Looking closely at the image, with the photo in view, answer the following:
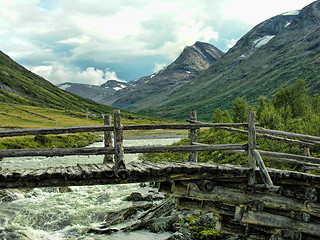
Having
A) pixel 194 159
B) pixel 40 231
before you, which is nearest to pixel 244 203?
pixel 194 159

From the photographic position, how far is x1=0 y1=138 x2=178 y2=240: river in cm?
1514

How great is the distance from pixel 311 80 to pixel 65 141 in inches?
6662

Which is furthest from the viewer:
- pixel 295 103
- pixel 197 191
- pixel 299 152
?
Result: pixel 295 103

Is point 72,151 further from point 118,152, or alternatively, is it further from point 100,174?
point 118,152

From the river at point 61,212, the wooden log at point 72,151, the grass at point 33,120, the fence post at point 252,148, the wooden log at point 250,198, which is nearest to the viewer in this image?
the wooden log at point 72,151

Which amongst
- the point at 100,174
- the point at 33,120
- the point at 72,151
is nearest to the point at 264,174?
the point at 100,174

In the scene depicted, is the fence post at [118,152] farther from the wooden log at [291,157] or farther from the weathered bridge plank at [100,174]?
the wooden log at [291,157]

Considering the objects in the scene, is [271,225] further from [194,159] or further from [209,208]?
[194,159]

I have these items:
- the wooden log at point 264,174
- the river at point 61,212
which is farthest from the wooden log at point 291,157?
the river at point 61,212

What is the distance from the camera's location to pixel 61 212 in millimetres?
18781

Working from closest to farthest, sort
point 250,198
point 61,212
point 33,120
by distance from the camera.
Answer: point 250,198 → point 61,212 → point 33,120

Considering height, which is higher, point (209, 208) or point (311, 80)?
point (311, 80)

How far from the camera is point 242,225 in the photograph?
10000 mm

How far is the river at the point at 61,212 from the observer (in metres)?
15.1
